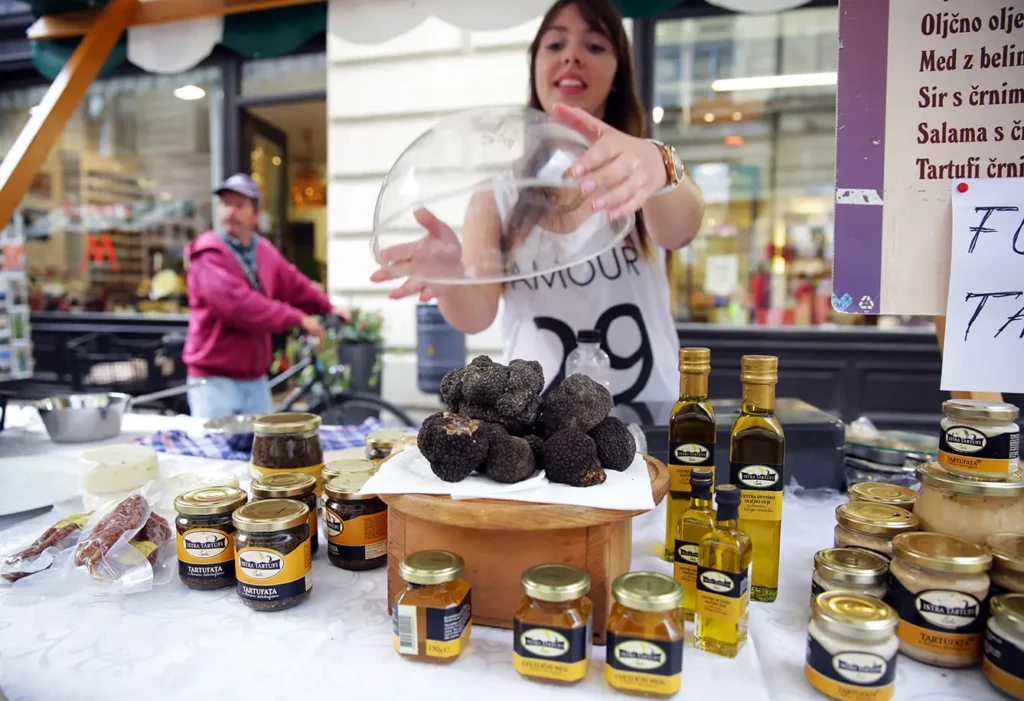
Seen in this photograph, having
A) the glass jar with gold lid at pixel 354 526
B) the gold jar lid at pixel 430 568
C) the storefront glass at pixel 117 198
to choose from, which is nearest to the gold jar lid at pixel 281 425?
the glass jar with gold lid at pixel 354 526

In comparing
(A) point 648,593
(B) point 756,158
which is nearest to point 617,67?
(A) point 648,593

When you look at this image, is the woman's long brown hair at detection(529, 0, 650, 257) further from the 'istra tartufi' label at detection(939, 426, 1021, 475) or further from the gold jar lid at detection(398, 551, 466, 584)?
the gold jar lid at detection(398, 551, 466, 584)

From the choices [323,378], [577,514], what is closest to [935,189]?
[577,514]

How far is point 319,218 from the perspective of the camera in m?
8.12

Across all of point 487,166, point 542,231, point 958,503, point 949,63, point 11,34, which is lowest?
point 958,503

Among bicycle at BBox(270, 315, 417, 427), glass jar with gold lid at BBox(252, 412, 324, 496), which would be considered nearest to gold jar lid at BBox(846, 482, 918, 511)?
glass jar with gold lid at BBox(252, 412, 324, 496)

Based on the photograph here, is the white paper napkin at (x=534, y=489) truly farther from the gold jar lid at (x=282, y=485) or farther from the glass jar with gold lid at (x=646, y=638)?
the gold jar lid at (x=282, y=485)

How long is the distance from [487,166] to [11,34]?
7196 millimetres

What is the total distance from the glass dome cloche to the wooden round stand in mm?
643

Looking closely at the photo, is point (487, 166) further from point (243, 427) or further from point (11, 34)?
point (11, 34)

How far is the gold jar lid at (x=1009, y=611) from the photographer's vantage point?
79cm

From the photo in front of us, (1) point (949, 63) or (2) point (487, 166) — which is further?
(2) point (487, 166)

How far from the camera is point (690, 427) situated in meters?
1.11

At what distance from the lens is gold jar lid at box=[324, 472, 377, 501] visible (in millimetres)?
1124
